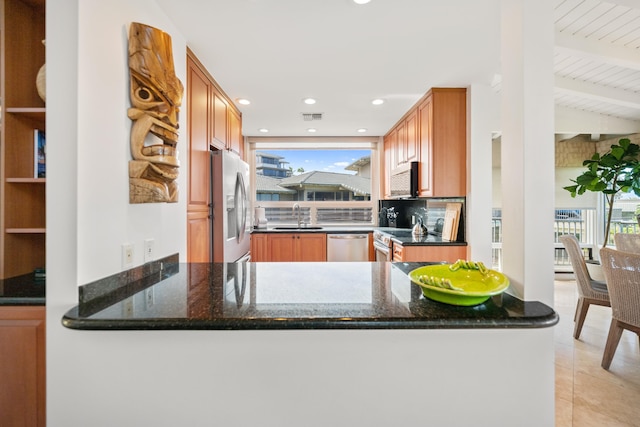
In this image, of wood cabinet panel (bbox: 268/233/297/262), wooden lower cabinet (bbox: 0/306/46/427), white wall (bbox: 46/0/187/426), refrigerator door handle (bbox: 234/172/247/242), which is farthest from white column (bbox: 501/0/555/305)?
wood cabinet panel (bbox: 268/233/297/262)

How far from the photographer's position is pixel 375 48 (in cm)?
224

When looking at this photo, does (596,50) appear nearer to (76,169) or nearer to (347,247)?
(347,247)

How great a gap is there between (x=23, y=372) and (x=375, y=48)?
2.49 m

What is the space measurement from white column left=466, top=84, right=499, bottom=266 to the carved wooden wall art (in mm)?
2540

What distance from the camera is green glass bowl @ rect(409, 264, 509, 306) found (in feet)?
3.49

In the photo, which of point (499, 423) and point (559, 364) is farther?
point (559, 364)

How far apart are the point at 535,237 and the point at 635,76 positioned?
11.7 feet

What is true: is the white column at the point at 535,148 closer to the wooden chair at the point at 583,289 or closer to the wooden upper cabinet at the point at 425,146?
the wooden upper cabinet at the point at 425,146

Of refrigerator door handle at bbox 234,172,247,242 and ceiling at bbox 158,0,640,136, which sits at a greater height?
ceiling at bbox 158,0,640,136

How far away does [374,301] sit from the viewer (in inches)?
45.6

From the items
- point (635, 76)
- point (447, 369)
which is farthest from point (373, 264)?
point (635, 76)

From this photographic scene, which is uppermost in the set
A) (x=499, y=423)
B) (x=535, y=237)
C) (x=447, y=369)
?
(x=535, y=237)

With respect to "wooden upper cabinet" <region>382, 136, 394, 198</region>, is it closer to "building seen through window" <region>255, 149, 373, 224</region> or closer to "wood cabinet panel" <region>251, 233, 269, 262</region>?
"building seen through window" <region>255, 149, 373, 224</region>

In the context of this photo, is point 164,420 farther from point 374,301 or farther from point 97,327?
point 374,301
